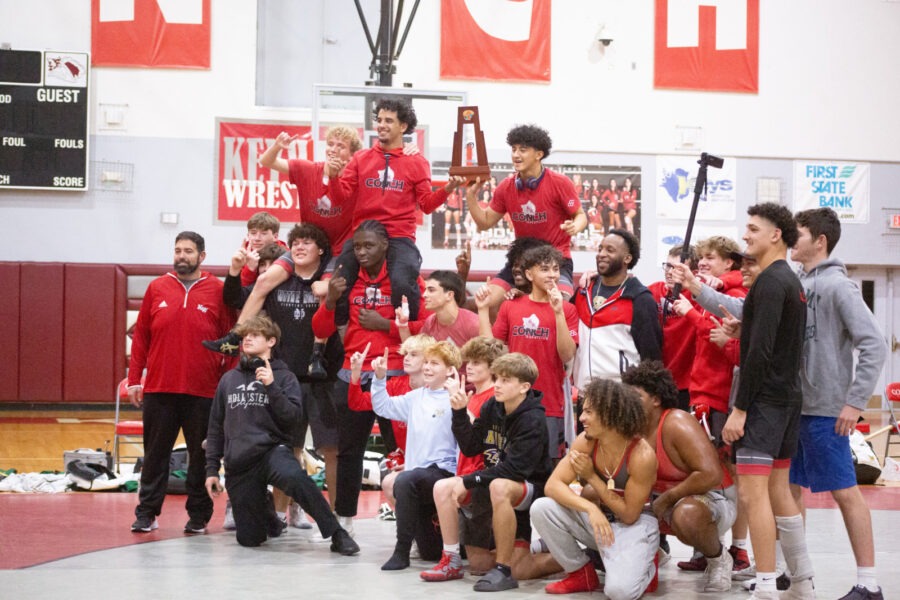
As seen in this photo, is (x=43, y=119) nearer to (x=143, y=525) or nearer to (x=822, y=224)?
(x=143, y=525)

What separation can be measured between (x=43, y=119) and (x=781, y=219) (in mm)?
12208

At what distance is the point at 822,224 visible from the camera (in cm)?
519

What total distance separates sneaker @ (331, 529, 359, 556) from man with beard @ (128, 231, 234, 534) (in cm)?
114

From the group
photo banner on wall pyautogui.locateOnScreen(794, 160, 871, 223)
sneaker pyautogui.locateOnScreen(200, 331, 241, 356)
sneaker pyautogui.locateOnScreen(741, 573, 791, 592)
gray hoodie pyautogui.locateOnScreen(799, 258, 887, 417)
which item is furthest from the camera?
photo banner on wall pyautogui.locateOnScreen(794, 160, 871, 223)

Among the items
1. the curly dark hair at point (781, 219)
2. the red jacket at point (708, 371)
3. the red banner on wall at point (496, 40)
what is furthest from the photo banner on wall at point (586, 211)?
the curly dark hair at point (781, 219)

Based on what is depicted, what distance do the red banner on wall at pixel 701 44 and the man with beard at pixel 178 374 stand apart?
10841 millimetres

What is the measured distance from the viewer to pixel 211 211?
50.6 ft

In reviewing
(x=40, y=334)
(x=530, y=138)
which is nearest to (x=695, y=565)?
(x=530, y=138)

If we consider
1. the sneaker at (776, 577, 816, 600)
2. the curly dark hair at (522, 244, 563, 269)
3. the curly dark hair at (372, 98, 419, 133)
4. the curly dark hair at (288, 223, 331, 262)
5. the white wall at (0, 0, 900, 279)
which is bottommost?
the sneaker at (776, 577, 816, 600)

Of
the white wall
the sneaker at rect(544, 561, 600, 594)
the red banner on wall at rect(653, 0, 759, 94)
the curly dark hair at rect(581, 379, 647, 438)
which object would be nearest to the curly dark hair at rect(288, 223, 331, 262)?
the curly dark hair at rect(581, 379, 647, 438)

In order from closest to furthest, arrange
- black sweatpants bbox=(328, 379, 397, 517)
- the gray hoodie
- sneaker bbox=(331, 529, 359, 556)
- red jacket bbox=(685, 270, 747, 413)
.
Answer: the gray hoodie, red jacket bbox=(685, 270, 747, 413), sneaker bbox=(331, 529, 359, 556), black sweatpants bbox=(328, 379, 397, 517)

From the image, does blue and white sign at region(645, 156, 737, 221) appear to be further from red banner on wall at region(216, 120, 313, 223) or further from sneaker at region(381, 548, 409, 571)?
sneaker at region(381, 548, 409, 571)

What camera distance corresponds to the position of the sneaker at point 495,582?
5.20 m

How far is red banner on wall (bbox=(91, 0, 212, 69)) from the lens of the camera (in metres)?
15.0
